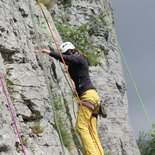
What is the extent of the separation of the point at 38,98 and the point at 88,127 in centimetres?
131

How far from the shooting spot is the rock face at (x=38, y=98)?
27.0 feet

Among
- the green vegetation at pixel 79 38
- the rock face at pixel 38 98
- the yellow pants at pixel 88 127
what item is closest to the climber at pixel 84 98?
the yellow pants at pixel 88 127

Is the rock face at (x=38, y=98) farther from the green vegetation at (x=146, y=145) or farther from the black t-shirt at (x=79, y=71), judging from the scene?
the green vegetation at (x=146, y=145)

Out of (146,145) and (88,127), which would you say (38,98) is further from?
(146,145)

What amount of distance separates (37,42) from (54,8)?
19.4 ft

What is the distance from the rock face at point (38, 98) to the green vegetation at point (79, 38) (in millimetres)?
1210

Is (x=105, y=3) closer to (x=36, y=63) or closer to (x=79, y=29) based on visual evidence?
(x=79, y=29)

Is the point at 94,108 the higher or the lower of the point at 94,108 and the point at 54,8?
the lower

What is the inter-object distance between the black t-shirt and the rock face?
2.04 ft

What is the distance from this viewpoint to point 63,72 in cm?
1132

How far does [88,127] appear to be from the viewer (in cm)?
950

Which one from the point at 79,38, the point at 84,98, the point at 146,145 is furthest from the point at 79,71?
the point at 146,145

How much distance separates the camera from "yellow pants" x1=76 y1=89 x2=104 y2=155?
9133 mm

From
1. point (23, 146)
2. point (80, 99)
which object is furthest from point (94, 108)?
point (23, 146)
